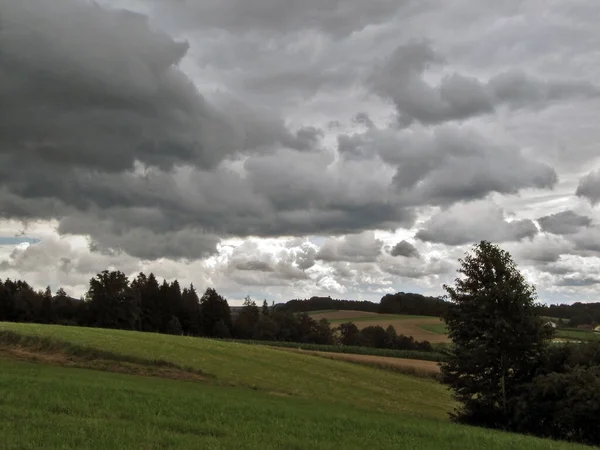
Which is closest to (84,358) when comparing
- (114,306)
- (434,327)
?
(114,306)

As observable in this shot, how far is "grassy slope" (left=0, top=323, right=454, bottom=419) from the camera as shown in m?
37.8

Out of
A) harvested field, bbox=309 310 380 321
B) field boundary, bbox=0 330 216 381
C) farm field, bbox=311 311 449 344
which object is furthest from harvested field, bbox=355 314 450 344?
field boundary, bbox=0 330 216 381

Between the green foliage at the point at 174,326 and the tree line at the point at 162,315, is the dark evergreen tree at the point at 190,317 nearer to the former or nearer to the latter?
the tree line at the point at 162,315

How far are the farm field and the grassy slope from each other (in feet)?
227

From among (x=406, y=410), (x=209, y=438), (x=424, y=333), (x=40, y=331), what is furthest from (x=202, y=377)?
(x=424, y=333)

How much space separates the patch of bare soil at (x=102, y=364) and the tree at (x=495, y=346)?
16.9m

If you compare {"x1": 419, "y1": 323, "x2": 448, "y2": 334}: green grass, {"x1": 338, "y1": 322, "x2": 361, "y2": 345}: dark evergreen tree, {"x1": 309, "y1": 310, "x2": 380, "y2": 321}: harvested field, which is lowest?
{"x1": 338, "y1": 322, "x2": 361, "y2": 345}: dark evergreen tree

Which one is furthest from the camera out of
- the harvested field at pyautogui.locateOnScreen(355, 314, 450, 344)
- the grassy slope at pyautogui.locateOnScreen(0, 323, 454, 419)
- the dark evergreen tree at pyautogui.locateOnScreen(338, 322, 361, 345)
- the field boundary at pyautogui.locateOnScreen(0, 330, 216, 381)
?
the dark evergreen tree at pyautogui.locateOnScreen(338, 322, 361, 345)

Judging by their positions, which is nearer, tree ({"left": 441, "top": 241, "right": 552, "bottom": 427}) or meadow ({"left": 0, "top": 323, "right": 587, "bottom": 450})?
meadow ({"left": 0, "top": 323, "right": 587, "bottom": 450})

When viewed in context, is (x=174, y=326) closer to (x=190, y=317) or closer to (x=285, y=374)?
(x=190, y=317)

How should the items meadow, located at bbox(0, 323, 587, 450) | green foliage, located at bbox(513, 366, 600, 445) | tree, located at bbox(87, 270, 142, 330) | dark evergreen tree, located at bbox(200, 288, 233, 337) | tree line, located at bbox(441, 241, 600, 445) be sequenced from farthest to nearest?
dark evergreen tree, located at bbox(200, 288, 233, 337) < tree, located at bbox(87, 270, 142, 330) < tree line, located at bbox(441, 241, 600, 445) < green foliage, located at bbox(513, 366, 600, 445) < meadow, located at bbox(0, 323, 587, 450)

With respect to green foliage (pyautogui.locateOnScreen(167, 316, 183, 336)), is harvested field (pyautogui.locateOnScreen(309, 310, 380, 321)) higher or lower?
higher

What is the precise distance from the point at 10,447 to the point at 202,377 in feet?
89.1

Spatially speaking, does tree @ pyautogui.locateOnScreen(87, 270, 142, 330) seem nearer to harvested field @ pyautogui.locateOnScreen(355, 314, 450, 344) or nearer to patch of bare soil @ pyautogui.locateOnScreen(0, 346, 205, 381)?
harvested field @ pyautogui.locateOnScreen(355, 314, 450, 344)
